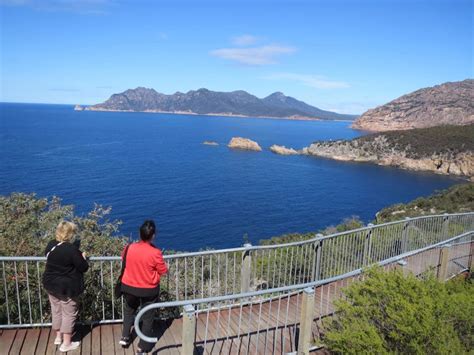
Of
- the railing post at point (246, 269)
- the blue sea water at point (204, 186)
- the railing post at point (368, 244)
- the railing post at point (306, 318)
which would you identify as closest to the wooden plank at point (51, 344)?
the railing post at point (246, 269)

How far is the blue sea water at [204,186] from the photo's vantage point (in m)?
46.9

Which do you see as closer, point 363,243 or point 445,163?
point 363,243

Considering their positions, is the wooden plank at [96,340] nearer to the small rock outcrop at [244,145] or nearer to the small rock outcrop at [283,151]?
the small rock outcrop at [283,151]

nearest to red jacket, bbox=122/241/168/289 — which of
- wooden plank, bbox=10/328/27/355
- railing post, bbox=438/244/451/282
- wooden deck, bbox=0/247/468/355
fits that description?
wooden deck, bbox=0/247/468/355

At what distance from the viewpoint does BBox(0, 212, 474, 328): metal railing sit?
19.8 ft

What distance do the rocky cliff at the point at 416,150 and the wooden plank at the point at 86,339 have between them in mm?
96334

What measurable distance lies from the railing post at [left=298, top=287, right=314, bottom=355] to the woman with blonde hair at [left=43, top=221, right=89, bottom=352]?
2.64 metres

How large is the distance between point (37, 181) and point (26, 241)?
52533mm

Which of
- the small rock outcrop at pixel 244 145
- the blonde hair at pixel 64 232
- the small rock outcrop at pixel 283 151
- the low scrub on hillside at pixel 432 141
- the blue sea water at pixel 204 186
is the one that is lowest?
the blue sea water at pixel 204 186

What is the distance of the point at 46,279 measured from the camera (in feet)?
16.2

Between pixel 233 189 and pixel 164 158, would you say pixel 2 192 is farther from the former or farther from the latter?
pixel 164 158

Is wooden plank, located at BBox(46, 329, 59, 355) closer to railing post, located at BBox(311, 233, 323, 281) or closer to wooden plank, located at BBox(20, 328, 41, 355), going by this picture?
wooden plank, located at BBox(20, 328, 41, 355)

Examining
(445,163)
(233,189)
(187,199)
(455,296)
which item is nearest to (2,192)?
(187,199)

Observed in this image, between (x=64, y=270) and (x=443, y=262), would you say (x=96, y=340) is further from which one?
(x=443, y=262)
